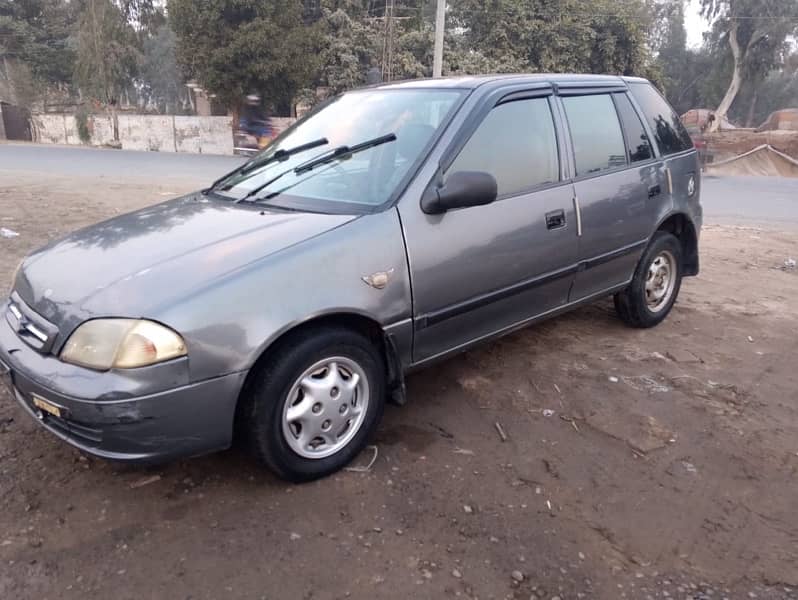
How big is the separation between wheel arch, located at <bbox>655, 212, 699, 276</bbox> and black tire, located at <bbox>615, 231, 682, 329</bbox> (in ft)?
0.28

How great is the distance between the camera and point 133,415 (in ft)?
7.90

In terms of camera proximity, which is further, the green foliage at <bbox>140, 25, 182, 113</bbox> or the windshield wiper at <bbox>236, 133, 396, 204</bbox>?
the green foliage at <bbox>140, 25, 182, 113</bbox>

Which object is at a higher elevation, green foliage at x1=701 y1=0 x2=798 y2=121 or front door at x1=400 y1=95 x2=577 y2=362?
green foliage at x1=701 y1=0 x2=798 y2=121

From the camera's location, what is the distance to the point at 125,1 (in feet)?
117

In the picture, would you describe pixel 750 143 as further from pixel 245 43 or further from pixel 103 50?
pixel 103 50

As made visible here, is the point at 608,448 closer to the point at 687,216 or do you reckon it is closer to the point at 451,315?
the point at 451,315

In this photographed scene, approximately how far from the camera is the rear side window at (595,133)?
13.1ft

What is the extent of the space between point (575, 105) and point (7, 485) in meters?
3.65

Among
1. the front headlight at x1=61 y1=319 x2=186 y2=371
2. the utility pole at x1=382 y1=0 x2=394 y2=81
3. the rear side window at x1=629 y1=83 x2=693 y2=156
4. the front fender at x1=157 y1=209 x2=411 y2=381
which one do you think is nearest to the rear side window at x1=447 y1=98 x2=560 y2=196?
the front fender at x1=157 y1=209 x2=411 y2=381

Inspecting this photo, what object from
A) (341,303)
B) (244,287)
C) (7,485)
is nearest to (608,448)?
(341,303)

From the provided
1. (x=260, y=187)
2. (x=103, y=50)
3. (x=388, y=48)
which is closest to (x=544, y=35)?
(x=388, y=48)

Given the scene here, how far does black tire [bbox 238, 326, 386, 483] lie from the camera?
2.66 metres

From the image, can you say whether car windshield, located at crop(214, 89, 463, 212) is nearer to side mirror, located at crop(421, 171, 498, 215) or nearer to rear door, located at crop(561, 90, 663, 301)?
side mirror, located at crop(421, 171, 498, 215)

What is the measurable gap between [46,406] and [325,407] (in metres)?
1.10
